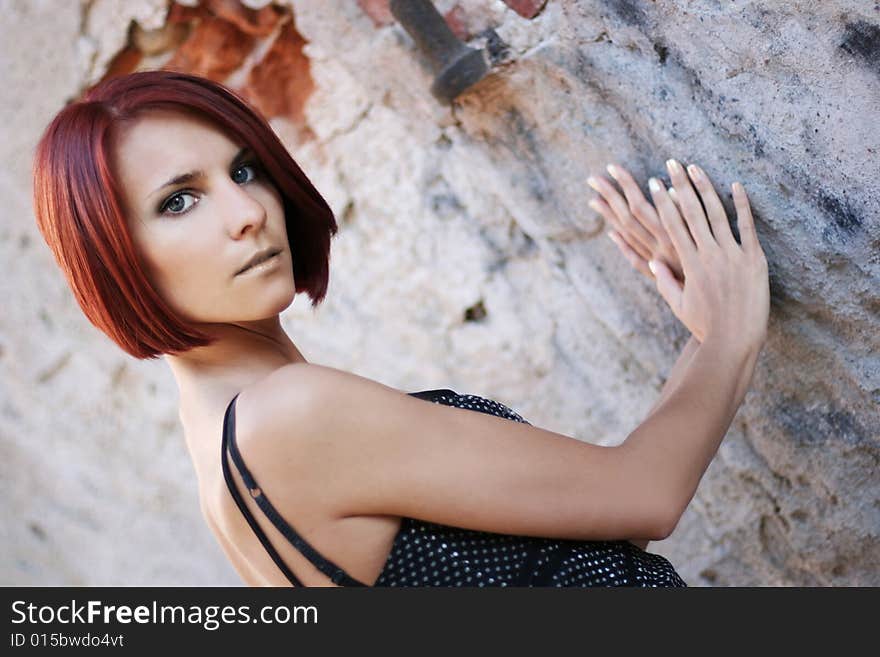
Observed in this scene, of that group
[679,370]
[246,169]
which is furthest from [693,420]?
[246,169]

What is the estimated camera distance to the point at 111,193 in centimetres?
114

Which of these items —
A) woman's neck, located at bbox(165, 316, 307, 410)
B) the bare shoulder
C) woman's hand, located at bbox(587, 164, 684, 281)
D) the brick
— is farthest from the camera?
the brick

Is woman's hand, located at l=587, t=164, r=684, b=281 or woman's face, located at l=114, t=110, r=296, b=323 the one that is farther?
woman's hand, located at l=587, t=164, r=684, b=281

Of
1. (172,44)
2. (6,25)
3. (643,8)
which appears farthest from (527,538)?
(6,25)

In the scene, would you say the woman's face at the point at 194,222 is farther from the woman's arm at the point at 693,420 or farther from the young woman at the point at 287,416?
the woman's arm at the point at 693,420

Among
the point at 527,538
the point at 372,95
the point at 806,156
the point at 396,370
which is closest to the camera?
the point at 527,538

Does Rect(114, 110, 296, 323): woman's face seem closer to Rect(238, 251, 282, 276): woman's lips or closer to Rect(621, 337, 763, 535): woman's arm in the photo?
Rect(238, 251, 282, 276): woman's lips

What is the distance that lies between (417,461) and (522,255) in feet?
2.68

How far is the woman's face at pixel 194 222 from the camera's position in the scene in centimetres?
117

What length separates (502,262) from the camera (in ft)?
6.04

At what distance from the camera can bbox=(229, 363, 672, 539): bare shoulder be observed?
107cm

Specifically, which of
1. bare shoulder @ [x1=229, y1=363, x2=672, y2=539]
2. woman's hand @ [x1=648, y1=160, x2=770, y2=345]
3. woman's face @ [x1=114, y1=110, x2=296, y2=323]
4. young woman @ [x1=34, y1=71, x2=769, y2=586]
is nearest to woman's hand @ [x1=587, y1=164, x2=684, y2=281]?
woman's hand @ [x1=648, y1=160, x2=770, y2=345]

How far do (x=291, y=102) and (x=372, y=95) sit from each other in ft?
0.54

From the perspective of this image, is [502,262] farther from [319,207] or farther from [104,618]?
[104,618]
